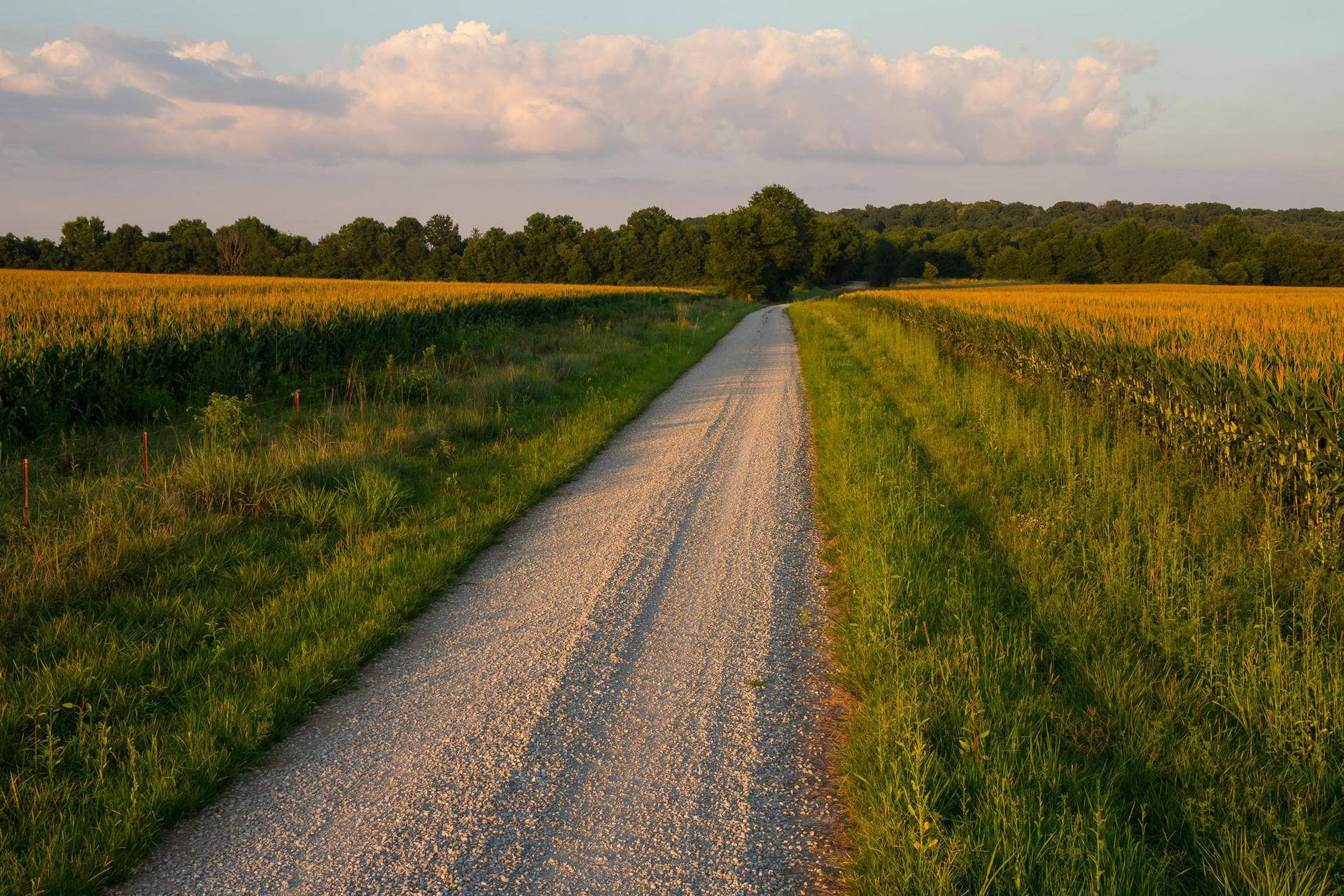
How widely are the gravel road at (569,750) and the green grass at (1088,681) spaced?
0.37 meters

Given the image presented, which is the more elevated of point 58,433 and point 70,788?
point 58,433

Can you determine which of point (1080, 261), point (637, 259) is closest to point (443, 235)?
point (637, 259)

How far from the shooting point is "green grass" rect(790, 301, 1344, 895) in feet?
9.46

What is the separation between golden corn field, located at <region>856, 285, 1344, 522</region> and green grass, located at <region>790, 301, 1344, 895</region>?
0.34 meters

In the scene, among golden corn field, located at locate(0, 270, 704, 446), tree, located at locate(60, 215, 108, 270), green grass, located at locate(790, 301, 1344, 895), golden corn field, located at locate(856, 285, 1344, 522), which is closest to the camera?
green grass, located at locate(790, 301, 1344, 895)

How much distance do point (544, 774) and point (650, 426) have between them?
28.7 feet

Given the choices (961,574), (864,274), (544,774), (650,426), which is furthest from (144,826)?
(864,274)

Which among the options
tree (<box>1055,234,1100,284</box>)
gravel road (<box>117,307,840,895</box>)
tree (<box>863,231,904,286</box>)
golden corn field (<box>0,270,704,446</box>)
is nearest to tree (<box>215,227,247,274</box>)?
golden corn field (<box>0,270,704,446</box>)

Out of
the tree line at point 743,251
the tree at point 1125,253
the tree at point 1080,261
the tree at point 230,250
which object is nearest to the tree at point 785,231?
the tree line at point 743,251

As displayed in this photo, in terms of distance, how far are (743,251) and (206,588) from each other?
70624 millimetres

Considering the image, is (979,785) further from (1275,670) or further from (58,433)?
(58,433)

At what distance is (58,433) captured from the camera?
9.59 m

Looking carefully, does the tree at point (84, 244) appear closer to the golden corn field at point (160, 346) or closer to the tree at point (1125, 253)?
the golden corn field at point (160, 346)

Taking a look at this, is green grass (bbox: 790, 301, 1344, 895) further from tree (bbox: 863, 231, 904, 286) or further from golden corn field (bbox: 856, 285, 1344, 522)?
tree (bbox: 863, 231, 904, 286)
